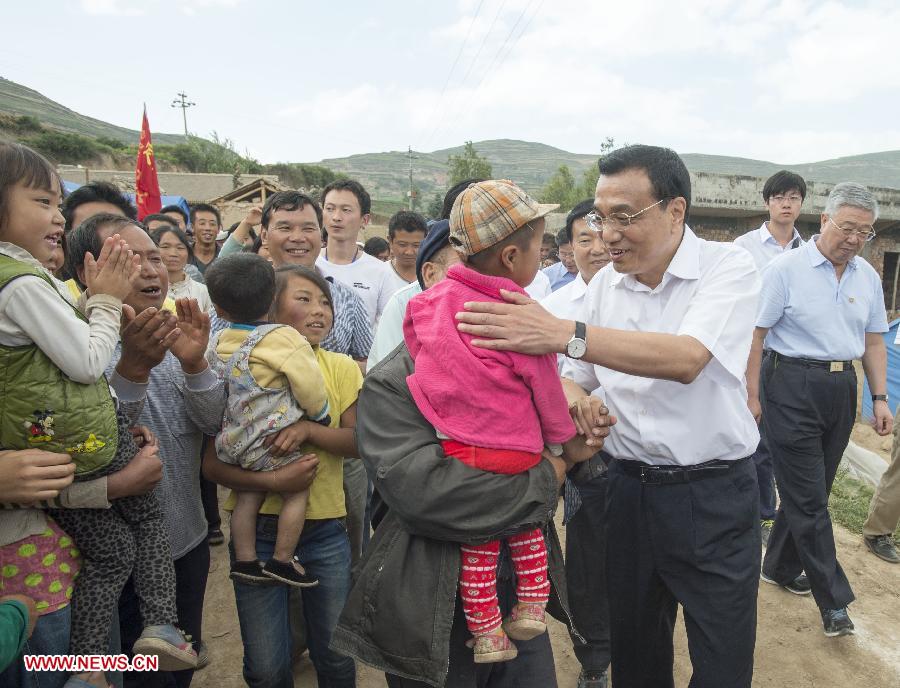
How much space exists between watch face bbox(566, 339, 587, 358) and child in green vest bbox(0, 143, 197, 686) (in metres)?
1.40

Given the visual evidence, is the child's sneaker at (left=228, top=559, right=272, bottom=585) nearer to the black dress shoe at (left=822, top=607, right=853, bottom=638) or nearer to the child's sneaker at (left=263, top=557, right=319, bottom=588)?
the child's sneaker at (left=263, top=557, right=319, bottom=588)

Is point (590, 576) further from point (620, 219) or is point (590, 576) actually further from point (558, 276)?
point (558, 276)

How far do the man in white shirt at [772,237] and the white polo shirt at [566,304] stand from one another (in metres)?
2.29

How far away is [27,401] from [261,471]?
838 millimetres

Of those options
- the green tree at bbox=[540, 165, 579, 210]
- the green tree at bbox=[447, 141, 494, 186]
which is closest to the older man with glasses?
the green tree at bbox=[447, 141, 494, 186]

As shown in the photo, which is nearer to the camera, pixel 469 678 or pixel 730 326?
pixel 469 678

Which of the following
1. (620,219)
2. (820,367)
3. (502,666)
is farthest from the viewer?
(820,367)

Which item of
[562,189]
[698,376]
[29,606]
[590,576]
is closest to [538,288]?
[590,576]

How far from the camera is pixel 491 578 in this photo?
171 centimetres

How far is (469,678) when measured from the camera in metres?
1.86

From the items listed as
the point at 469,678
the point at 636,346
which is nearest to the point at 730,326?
the point at 636,346

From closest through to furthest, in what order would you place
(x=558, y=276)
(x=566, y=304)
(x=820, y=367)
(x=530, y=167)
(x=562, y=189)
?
1. (x=566, y=304)
2. (x=820, y=367)
3. (x=558, y=276)
4. (x=562, y=189)
5. (x=530, y=167)

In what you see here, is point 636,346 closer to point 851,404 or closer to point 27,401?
point 27,401

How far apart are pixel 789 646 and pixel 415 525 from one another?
322cm
